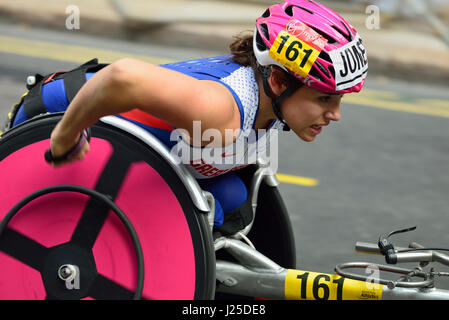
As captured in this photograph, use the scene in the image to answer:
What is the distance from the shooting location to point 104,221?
2.73 m

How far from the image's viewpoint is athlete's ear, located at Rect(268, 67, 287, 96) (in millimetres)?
2771

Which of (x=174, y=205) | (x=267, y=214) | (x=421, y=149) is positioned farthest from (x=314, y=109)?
(x=421, y=149)

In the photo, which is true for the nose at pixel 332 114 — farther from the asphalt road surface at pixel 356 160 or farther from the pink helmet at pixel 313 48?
the asphalt road surface at pixel 356 160

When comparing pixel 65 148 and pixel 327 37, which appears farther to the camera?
pixel 327 37

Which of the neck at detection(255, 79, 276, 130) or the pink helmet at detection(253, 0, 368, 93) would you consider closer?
the pink helmet at detection(253, 0, 368, 93)

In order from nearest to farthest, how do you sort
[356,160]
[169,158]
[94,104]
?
1. [94,104]
2. [169,158]
3. [356,160]

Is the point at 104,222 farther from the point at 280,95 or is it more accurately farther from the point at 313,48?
the point at 313,48

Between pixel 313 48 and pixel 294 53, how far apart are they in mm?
64

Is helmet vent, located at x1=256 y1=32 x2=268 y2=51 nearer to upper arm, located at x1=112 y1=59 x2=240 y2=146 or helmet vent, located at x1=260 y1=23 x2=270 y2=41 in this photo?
helmet vent, located at x1=260 y1=23 x2=270 y2=41

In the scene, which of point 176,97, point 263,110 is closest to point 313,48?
point 263,110

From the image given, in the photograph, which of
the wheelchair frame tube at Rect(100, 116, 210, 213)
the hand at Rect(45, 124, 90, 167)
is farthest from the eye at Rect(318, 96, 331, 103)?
the hand at Rect(45, 124, 90, 167)

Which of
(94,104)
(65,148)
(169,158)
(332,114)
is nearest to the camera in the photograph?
(94,104)

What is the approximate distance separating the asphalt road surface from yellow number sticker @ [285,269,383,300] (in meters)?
0.99

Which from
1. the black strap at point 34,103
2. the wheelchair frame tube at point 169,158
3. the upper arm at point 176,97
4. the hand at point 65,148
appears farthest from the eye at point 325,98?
the black strap at point 34,103
